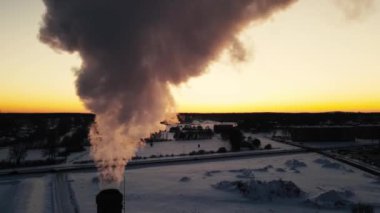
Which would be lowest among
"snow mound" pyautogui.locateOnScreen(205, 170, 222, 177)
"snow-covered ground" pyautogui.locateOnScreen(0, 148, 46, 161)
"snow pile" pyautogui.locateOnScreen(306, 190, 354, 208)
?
"snow pile" pyautogui.locateOnScreen(306, 190, 354, 208)

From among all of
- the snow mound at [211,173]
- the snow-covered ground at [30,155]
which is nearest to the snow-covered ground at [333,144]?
the snow mound at [211,173]

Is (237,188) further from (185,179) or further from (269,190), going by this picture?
(185,179)

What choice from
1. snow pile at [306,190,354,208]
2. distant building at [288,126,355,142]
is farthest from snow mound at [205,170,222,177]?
distant building at [288,126,355,142]

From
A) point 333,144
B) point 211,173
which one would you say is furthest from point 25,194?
point 333,144

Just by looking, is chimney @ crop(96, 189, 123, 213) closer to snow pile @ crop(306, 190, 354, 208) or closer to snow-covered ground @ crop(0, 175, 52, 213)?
snow-covered ground @ crop(0, 175, 52, 213)

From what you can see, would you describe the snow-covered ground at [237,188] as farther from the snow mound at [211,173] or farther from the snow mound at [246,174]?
the snow mound at [211,173]

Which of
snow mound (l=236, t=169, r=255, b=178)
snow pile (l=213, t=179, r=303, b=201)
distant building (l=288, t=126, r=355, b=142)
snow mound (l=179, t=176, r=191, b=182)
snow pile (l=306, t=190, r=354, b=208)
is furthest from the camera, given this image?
distant building (l=288, t=126, r=355, b=142)

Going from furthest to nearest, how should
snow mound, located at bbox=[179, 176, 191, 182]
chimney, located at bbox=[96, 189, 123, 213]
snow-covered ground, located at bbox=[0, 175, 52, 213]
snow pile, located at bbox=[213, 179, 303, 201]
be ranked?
snow mound, located at bbox=[179, 176, 191, 182], snow pile, located at bbox=[213, 179, 303, 201], snow-covered ground, located at bbox=[0, 175, 52, 213], chimney, located at bbox=[96, 189, 123, 213]
